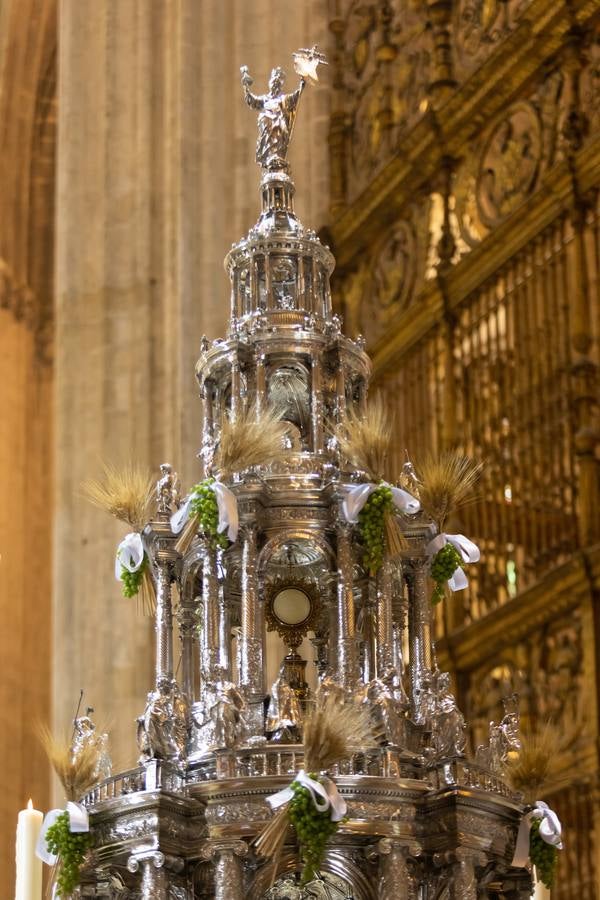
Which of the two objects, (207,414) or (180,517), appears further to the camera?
(207,414)

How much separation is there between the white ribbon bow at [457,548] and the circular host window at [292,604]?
2.40 ft

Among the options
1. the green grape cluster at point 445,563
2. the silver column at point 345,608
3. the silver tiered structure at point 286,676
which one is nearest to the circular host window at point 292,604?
the silver tiered structure at point 286,676

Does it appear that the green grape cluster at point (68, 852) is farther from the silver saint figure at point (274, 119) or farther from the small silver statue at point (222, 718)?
the silver saint figure at point (274, 119)

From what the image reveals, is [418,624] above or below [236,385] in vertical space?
below

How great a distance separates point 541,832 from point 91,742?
2282 mm

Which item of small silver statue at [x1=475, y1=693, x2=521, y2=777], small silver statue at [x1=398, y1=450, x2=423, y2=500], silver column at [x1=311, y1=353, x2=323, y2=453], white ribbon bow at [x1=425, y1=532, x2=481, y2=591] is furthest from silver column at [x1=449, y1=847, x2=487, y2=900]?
silver column at [x1=311, y1=353, x2=323, y2=453]

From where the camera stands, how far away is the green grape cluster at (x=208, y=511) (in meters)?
11.2

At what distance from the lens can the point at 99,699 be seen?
67.8ft

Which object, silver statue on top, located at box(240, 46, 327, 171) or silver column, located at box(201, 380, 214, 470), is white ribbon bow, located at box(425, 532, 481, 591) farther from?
silver statue on top, located at box(240, 46, 327, 171)

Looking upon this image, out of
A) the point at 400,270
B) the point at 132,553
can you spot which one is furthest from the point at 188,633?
the point at 400,270

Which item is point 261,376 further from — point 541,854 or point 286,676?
point 541,854

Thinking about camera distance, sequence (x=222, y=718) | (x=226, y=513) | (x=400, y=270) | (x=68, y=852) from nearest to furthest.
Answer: (x=222, y=718) → (x=68, y=852) → (x=226, y=513) → (x=400, y=270)

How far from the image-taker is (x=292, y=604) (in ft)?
39.1

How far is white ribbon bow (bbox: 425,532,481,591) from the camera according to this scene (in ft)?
38.3
